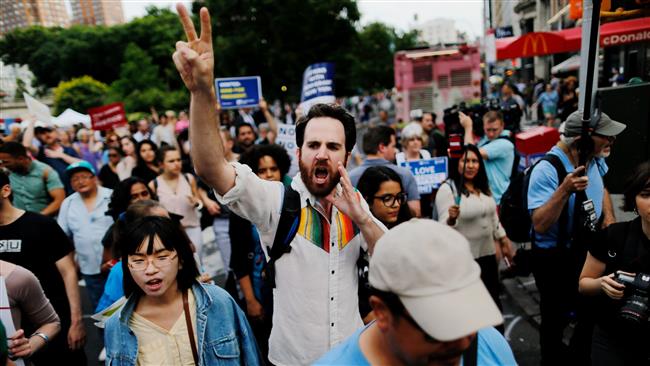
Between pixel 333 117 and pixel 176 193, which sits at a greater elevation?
pixel 333 117

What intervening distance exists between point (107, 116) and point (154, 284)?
32.2 ft

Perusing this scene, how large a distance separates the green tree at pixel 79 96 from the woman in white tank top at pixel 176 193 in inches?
1643

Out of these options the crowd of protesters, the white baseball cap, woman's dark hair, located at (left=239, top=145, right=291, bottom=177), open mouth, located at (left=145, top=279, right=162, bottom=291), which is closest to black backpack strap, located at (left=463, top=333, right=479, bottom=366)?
the crowd of protesters

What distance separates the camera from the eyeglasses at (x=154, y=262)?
2.27 m

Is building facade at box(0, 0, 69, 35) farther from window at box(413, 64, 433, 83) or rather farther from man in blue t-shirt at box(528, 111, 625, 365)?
man in blue t-shirt at box(528, 111, 625, 365)

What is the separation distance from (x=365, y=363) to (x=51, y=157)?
23.4 ft

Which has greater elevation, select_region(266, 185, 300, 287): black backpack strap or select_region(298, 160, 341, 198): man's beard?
select_region(298, 160, 341, 198): man's beard

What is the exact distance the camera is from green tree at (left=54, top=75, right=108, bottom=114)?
4291 cm

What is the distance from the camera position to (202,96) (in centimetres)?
175

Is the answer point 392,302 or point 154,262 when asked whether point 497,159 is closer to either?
point 154,262

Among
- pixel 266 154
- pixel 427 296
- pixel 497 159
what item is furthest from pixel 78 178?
pixel 497 159

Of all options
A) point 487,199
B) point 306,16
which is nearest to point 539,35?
point 487,199

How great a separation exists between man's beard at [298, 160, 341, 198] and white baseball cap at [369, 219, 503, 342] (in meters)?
0.99

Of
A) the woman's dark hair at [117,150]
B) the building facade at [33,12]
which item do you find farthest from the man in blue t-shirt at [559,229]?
the building facade at [33,12]
